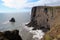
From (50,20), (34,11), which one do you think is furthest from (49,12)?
(34,11)

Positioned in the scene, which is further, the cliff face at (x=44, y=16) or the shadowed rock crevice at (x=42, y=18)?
the shadowed rock crevice at (x=42, y=18)

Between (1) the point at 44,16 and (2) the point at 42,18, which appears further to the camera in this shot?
(2) the point at 42,18

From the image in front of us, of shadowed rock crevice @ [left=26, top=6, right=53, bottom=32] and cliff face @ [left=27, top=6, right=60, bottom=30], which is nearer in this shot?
cliff face @ [left=27, top=6, right=60, bottom=30]

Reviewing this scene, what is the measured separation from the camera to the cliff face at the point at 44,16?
34.9 metres

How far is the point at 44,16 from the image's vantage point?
135ft

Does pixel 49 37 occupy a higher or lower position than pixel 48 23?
higher

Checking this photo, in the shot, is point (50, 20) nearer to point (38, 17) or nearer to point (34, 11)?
point (38, 17)

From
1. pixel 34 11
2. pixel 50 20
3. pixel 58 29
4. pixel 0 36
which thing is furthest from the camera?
pixel 34 11

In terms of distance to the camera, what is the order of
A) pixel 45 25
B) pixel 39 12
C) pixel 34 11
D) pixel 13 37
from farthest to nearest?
pixel 34 11 → pixel 39 12 → pixel 45 25 → pixel 13 37

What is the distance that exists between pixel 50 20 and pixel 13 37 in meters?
18.6

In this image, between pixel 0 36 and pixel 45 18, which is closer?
pixel 0 36

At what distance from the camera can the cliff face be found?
34934 mm

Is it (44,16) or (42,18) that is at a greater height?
(44,16)

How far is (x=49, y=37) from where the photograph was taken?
12.7m
